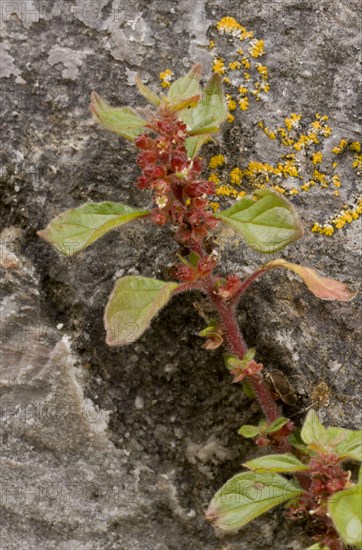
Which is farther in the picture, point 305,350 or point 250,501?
point 305,350

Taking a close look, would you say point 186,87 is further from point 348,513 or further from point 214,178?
point 348,513

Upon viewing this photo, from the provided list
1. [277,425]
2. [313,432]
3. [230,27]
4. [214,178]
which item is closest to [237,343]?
[277,425]

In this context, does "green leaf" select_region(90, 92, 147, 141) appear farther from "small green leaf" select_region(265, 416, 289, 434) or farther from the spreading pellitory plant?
"small green leaf" select_region(265, 416, 289, 434)

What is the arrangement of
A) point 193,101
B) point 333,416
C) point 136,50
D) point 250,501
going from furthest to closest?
point 136,50, point 333,416, point 250,501, point 193,101

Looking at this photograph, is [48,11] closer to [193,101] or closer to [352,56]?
[193,101]

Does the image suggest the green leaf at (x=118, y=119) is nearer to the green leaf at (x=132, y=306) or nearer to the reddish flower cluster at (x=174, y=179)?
the reddish flower cluster at (x=174, y=179)

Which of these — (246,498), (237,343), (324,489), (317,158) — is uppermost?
(317,158)

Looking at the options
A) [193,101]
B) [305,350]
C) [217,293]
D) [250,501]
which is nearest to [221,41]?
[193,101]
